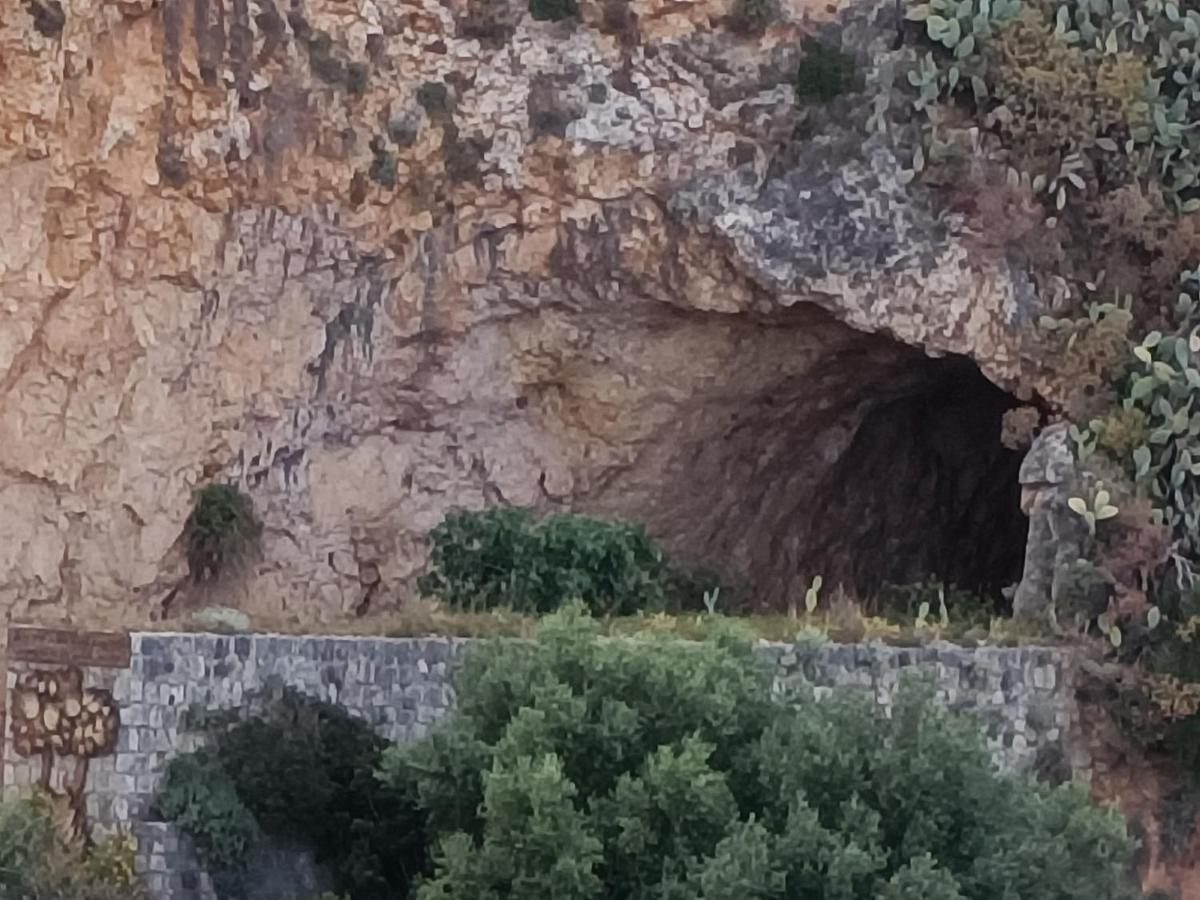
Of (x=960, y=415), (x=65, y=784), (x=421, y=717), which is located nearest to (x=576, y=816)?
(x=421, y=717)

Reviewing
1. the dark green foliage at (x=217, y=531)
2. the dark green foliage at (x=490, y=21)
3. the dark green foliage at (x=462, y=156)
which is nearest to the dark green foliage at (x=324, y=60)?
the dark green foliage at (x=462, y=156)

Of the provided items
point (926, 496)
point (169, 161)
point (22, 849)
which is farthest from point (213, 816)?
point (926, 496)

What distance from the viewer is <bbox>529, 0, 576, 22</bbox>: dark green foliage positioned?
1867cm

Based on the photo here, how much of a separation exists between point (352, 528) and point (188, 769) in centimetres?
564

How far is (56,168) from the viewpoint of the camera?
55.8 feet

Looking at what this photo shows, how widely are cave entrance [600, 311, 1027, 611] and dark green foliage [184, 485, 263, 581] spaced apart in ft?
13.3

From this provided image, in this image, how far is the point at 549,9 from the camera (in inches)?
736

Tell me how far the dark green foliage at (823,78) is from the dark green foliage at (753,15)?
22.4 inches

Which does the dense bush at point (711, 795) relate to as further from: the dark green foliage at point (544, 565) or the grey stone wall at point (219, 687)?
the dark green foliage at point (544, 565)

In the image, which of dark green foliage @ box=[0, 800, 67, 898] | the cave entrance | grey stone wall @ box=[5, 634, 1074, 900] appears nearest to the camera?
dark green foliage @ box=[0, 800, 67, 898]

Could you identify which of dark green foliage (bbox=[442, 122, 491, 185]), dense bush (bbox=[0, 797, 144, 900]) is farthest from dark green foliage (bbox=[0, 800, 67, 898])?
dark green foliage (bbox=[442, 122, 491, 185])

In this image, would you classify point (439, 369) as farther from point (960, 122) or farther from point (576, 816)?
point (576, 816)

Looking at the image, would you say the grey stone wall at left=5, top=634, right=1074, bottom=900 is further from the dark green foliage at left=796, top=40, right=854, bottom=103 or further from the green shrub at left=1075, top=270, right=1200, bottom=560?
the dark green foliage at left=796, top=40, right=854, bottom=103

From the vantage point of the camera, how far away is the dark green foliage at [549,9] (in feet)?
61.3
